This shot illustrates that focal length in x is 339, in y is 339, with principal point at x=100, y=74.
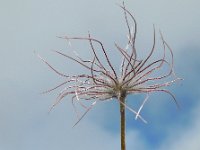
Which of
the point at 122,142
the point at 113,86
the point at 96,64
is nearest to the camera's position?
the point at 122,142

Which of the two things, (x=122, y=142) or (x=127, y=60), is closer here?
(x=122, y=142)

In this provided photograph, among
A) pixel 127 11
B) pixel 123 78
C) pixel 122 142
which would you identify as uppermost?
pixel 127 11

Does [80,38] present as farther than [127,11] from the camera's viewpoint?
No

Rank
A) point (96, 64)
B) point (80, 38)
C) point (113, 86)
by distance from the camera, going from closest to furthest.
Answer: point (80, 38)
point (113, 86)
point (96, 64)

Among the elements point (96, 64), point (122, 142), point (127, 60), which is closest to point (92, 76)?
point (96, 64)

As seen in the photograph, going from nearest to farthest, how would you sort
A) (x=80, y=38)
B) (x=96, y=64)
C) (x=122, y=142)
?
(x=122, y=142), (x=80, y=38), (x=96, y=64)

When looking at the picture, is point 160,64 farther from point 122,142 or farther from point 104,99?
point 122,142

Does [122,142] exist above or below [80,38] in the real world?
below

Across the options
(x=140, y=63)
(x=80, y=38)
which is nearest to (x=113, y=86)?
(x=140, y=63)

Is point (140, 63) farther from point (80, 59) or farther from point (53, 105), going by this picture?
point (53, 105)
